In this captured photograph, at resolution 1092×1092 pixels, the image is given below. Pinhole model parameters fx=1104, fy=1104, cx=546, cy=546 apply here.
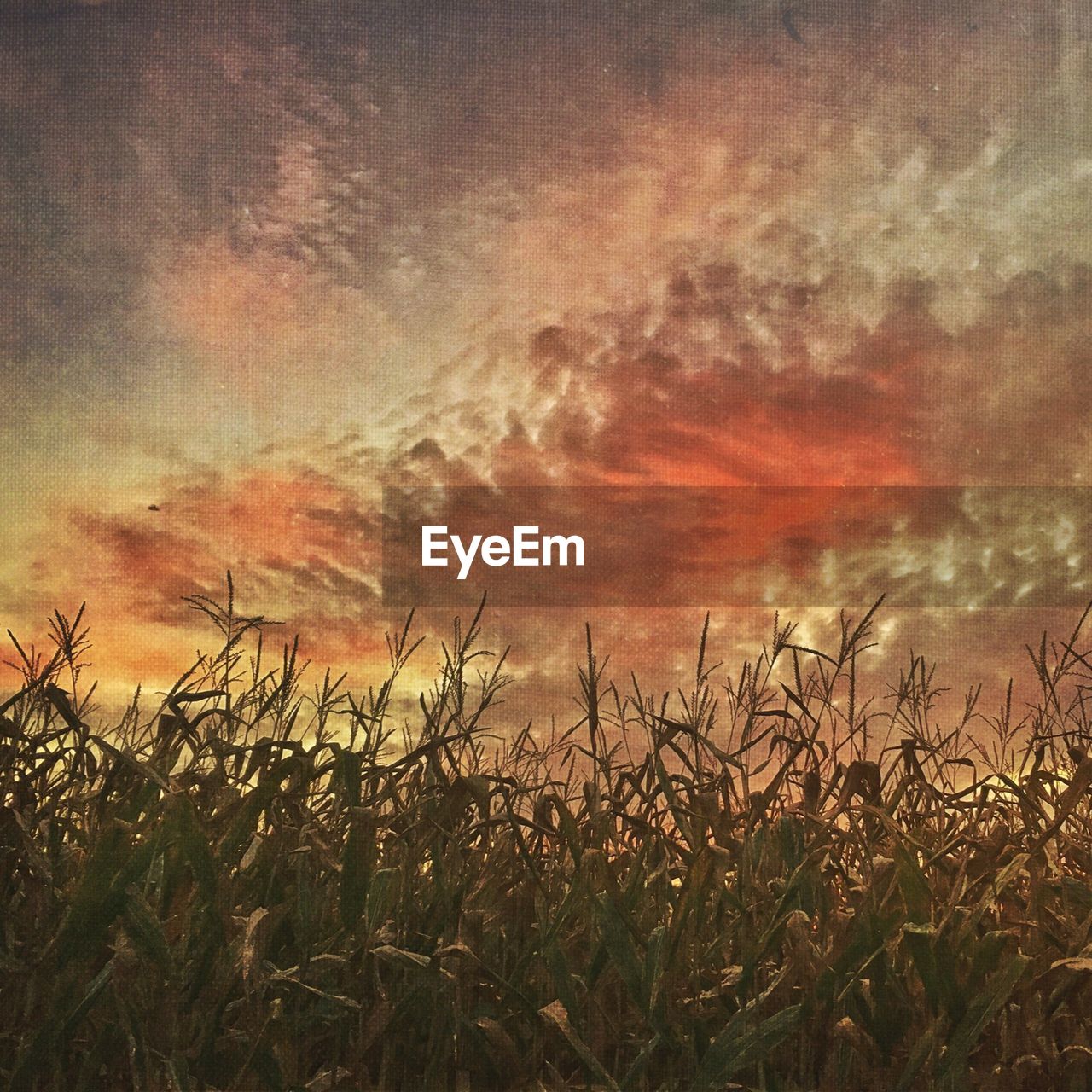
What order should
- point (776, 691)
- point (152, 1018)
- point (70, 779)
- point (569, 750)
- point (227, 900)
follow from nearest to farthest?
point (152, 1018) → point (227, 900) → point (70, 779) → point (776, 691) → point (569, 750)

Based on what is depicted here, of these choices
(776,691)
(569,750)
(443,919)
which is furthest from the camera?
(569,750)

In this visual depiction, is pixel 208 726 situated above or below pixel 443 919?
above

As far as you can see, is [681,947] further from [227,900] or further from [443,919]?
[227,900]

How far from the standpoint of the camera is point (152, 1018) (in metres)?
1.88

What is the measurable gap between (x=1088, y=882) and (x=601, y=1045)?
48.5 inches

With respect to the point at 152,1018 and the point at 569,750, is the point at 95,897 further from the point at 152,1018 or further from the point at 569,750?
the point at 569,750

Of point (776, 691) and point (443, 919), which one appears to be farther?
point (776, 691)

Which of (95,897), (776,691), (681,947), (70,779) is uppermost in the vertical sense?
(776,691)

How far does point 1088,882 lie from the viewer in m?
2.47

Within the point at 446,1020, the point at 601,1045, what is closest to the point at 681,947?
the point at 601,1045

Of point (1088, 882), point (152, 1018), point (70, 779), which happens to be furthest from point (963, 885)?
point (70, 779)

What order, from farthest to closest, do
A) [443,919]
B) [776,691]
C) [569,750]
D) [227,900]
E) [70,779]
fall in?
1. [569,750]
2. [776,691]
3. [70,779]
4. [443,919]
5. [227,900]

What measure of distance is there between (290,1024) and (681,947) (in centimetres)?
73

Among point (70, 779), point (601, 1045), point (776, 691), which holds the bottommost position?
point (601, 1045)
